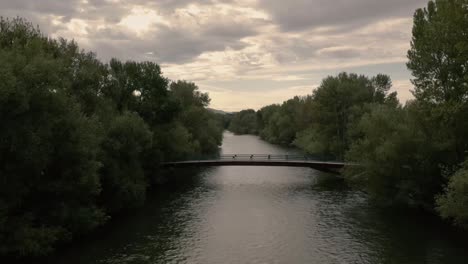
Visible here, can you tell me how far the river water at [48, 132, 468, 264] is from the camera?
90.2 feet

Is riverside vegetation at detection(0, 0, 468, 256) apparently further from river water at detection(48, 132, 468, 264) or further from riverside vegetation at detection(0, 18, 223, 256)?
river water at detection(48, 132, 468, 264)

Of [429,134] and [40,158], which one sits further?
[429,134]

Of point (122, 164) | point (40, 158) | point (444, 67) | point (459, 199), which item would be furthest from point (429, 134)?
point (40, 158)

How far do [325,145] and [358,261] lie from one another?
44.4m

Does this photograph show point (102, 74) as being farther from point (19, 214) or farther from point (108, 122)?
point (19, 214)

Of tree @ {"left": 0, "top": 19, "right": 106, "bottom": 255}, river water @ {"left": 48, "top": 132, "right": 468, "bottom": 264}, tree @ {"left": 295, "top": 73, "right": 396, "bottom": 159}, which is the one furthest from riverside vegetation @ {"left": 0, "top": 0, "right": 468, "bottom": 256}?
tree @ {"left": 295, "top": 73, "right": 396, "bottom": 159}

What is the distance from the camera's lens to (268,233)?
33.0 metres

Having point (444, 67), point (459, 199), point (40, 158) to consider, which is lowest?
point (459, 199)

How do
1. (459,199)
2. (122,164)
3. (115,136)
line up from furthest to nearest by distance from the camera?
(122,164)
(115,136)
(459,199)

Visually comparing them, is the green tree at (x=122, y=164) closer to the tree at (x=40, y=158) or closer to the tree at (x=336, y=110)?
the tree at (x=40, y=158)

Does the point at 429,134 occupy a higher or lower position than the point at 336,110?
lower

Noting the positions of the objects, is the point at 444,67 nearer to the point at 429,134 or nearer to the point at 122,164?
the point at 429,134

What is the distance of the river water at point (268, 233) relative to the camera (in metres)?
27.5

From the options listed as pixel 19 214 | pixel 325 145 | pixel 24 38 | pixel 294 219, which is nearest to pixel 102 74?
pixel 24 38
